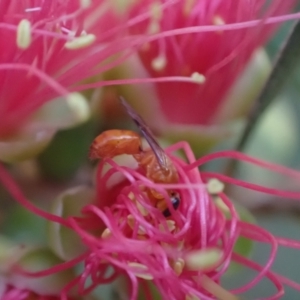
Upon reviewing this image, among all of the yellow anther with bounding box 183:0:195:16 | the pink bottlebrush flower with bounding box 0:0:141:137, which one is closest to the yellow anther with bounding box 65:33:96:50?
the pink bottlebrush flower with bounding box 0:0:141:137

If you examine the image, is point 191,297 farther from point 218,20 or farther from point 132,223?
point 218,20

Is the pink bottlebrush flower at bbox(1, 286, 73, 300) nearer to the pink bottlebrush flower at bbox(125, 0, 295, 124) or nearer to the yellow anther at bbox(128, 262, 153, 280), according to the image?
the yellow anther at bbox(128, 262, 153, 280)

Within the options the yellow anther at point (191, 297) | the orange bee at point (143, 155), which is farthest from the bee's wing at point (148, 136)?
the yellow anther at point (191, 297)

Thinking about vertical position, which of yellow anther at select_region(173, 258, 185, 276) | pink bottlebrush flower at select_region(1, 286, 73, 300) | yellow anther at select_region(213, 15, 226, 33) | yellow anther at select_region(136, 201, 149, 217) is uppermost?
yellow anther at select_region(213, 15, 226, 33)

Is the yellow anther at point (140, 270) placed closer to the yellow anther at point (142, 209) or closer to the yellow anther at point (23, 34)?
the yellow anther at point (142, 209)

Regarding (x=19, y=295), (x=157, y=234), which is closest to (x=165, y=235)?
(x=157, y=234)

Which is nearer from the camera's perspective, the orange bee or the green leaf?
the orange bee

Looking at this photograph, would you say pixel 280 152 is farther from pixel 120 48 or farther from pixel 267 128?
pixel 120 48
